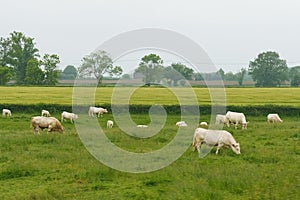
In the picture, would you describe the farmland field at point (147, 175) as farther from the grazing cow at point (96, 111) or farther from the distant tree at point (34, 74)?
the distant tree at point (34, 74)

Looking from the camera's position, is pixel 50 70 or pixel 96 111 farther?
pixel 50 70

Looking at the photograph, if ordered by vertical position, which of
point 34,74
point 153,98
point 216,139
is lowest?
point 216,139

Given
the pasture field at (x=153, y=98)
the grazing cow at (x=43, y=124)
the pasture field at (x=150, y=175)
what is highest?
the pasture field at (x=153, y=98)

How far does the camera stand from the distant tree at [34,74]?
256ft

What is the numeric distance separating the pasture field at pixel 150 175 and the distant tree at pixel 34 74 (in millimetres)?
65351

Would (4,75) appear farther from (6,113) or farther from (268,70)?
(268,70)

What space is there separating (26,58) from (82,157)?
3211 inches

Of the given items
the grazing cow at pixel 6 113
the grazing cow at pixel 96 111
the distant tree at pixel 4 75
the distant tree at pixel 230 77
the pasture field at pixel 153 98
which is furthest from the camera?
the distant tree at pixel 230 77

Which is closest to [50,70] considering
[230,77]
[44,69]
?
[44,69]

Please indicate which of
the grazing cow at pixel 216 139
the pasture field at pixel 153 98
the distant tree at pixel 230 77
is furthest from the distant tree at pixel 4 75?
the grazing cow at pixel 216 139

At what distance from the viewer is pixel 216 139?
13789 millimetres

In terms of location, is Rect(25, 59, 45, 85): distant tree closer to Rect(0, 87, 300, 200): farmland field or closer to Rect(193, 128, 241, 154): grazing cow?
Rect(0, 87, 300, 200): farmland field

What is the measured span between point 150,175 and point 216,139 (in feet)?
13.3

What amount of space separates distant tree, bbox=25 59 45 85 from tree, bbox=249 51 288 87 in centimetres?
4692
